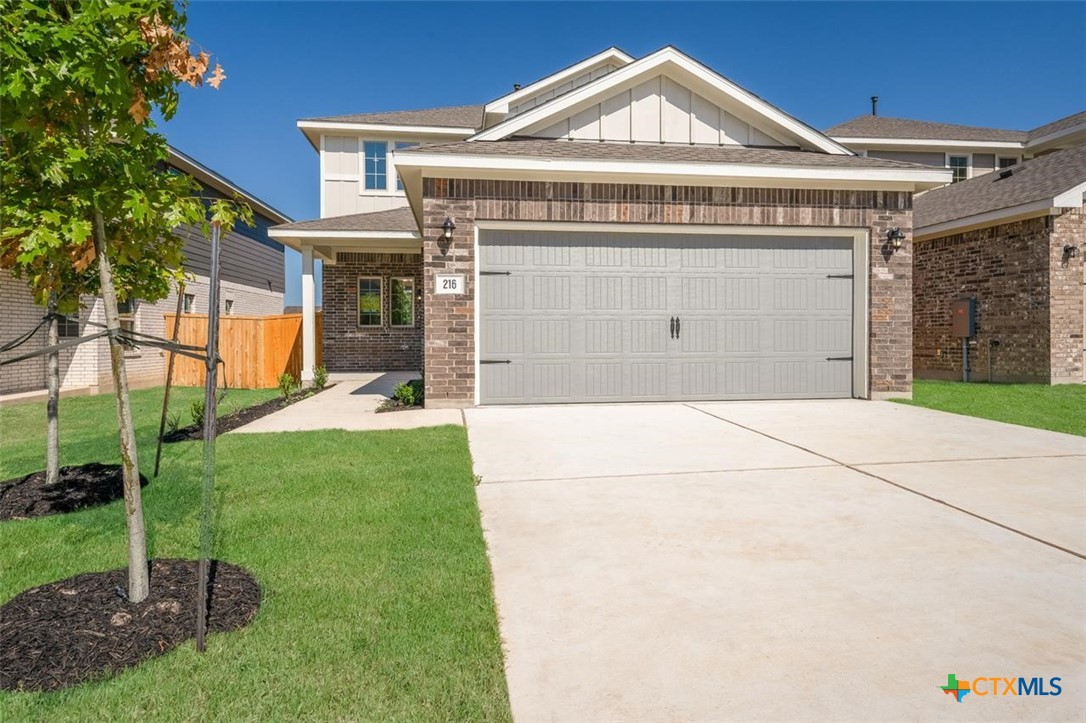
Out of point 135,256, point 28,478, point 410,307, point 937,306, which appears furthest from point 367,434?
point 937,306

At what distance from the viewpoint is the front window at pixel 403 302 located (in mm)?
16125

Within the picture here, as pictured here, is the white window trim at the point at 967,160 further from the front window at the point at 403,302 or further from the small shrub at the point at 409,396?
the small shrub at the point at 409,396

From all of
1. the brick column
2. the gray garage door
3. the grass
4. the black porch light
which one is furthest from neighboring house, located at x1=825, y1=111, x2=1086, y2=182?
the brick column

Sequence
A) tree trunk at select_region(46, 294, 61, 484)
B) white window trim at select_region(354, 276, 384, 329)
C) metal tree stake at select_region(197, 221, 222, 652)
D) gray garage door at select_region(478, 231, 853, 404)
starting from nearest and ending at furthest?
metal tree stake at select_region(197, 221, 222, 652)
tree trunk at select_region(46, 294, 61, 484)
gray garage door at select_region(478, 231, 853, 404)
white window trim at select_region(354, 276, 384, 329)

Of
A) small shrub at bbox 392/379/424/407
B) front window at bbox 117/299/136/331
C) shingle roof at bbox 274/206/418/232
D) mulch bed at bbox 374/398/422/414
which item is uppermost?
shingle roof at bbox 274/206/418/232

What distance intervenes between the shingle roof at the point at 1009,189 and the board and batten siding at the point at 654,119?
6461 mm

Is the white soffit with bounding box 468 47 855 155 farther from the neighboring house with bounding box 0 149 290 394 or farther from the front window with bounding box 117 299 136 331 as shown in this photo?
the front window with bounding box 117 299 136 331

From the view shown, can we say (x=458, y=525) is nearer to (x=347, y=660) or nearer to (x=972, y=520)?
(x=347, y=660)

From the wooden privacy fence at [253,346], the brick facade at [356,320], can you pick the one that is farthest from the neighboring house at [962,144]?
the wooden privacy fence at [253,346]

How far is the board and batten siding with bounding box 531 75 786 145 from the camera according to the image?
9.72 meters

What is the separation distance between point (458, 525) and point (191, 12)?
9.35ft

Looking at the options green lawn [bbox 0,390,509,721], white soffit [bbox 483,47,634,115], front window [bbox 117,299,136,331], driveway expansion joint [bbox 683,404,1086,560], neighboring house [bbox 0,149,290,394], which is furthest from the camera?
white soffit [bbox 483,47,634,115]

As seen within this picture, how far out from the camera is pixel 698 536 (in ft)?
11.2

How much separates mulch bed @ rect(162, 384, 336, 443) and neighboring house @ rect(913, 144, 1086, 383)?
13.7 meters
